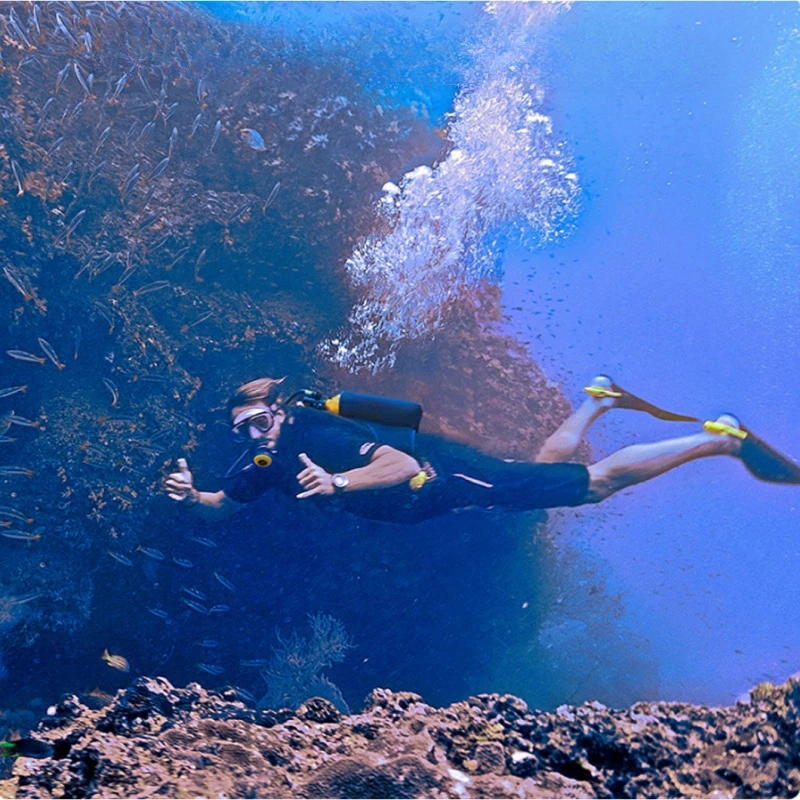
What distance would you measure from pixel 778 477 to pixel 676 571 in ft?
2.39

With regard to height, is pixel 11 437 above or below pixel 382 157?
below

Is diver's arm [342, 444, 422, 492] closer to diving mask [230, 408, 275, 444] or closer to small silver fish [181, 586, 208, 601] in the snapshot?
diving mask [230, 408, 275, 444]

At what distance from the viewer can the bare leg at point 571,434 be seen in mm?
2975

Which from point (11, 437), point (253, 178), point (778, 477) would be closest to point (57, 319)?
point (11, 437)

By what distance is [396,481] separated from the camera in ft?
9.53

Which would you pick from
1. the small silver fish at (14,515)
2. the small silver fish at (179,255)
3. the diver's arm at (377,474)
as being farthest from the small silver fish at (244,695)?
the small silver fish at (179,255)

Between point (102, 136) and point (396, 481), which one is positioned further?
point (102, 136)

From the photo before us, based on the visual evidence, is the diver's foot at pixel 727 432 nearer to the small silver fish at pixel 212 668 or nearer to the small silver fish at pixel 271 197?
the small silver fish at pixel 271 197

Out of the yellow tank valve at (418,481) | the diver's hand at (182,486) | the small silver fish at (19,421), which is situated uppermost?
the small silver fish at (19,421)

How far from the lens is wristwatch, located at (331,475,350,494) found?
9.55ft

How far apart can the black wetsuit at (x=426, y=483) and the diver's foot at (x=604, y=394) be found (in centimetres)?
34

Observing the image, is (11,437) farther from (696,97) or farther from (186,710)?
(696,97)

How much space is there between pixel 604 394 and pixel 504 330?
0.62m

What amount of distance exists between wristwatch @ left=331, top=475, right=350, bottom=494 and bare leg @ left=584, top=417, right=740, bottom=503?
1.25m
